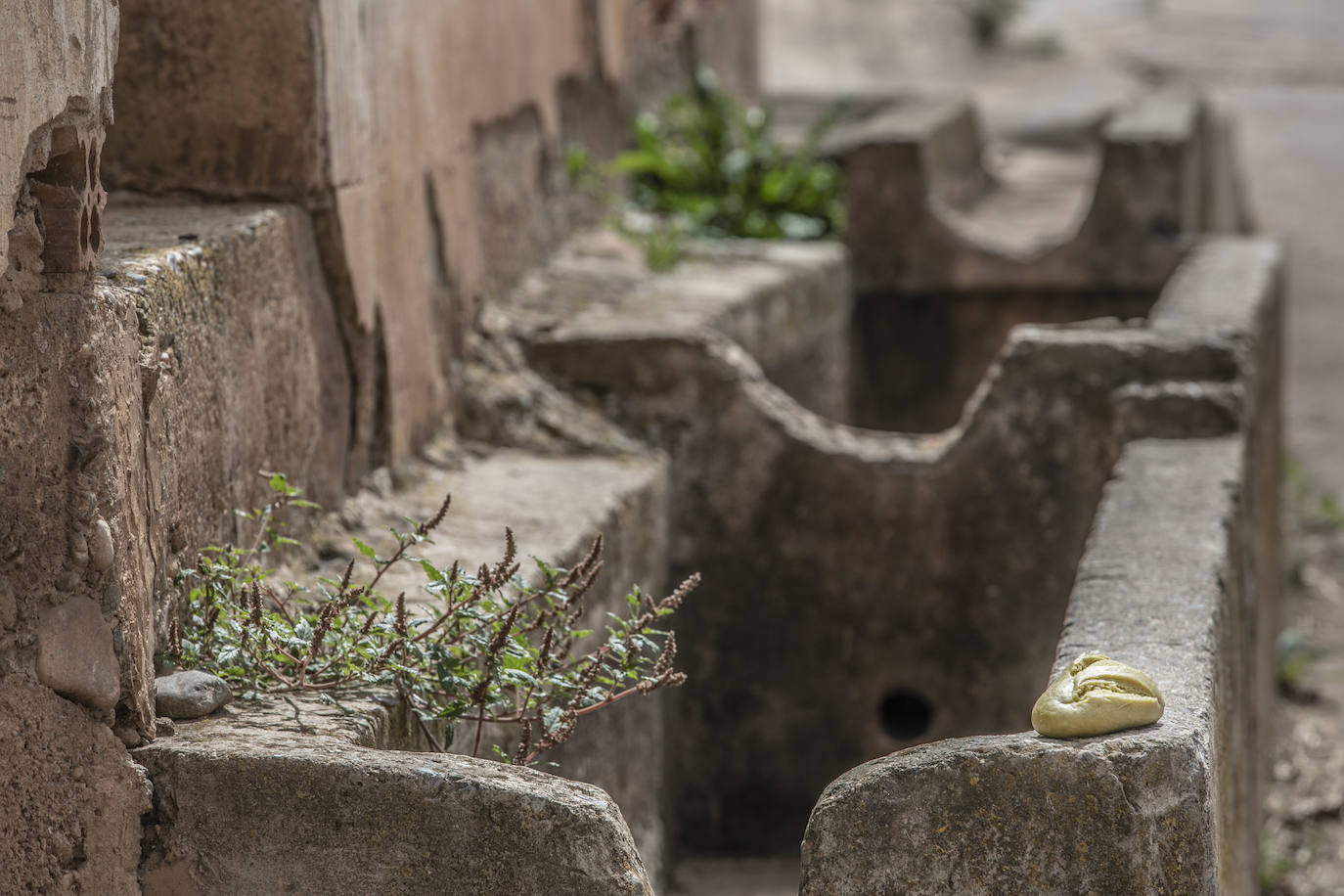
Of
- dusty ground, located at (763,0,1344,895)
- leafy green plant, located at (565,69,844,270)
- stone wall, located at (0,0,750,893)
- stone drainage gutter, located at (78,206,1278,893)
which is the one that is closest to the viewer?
stone wall, located at (0,0,750,893)

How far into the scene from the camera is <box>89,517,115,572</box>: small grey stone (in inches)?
93.1

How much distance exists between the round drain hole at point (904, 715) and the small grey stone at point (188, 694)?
2641mm

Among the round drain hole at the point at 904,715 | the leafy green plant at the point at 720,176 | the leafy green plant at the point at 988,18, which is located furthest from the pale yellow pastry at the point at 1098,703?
the leafy green plant at the point at 988,18

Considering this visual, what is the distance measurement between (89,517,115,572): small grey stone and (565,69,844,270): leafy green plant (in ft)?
13.1

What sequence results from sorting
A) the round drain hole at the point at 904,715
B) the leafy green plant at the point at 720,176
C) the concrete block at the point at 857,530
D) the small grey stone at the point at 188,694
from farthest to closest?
the leafy green plant at the point at 720,176 → the round drain hole at the point at 904,715 → the concrete block at the point at 857,530 → the small grey stone at the point at 188,694

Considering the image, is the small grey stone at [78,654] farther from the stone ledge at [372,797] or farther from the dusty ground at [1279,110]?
the dusty ground at [1279,110]

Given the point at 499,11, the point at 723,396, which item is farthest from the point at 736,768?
the point at 499,11

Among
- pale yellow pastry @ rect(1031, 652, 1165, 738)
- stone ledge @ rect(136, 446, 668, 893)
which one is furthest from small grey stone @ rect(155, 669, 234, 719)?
pale yellow pastry @ rect(1031, 652, 1165, 738)

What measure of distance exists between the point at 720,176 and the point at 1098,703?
4.86 m

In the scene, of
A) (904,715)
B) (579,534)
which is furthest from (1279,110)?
(579,534)

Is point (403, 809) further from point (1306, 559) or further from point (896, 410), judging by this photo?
point (1306, 559)

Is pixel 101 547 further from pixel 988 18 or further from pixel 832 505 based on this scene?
pixel 988 18

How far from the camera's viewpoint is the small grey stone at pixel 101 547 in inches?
93.1

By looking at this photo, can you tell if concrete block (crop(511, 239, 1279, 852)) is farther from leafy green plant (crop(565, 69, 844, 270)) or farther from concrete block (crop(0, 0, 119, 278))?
concrete block (crop(0, 0, 119, 278))
